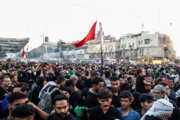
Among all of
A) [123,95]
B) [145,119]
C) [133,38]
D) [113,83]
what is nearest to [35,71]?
[113,83]

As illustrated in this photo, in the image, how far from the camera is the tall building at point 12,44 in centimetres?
7469

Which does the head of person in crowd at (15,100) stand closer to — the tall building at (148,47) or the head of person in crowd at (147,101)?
the head of person in crowd at (147,101)

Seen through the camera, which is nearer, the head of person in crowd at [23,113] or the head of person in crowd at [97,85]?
the head of person in crowd at [23,113]

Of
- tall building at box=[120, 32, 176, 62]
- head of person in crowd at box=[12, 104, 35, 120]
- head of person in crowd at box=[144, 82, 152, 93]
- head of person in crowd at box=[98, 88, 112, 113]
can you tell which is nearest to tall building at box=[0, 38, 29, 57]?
tall building at box=[120, 32, 176, 62]

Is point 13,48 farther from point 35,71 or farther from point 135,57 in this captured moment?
point 35,71

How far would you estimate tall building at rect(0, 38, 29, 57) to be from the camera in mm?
74688

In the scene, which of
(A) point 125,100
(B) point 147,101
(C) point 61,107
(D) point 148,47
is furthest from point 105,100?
(D) point 148,47

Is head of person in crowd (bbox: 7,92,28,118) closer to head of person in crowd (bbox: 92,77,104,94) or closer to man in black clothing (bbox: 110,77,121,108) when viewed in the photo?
head of person in crowd (bbox: 92,77,104,94)

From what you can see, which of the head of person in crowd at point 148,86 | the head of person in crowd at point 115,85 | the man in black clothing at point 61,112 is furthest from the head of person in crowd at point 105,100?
the head of person in crowd at point 148,86

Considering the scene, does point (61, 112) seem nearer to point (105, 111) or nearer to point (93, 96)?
point (105, 111)

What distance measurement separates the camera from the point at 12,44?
249 feet

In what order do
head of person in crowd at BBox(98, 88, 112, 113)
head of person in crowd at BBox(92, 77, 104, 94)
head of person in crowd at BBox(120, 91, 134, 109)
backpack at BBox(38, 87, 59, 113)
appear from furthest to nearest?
head of person in crowd at BBox(92, 77, 104, 94), backpack at BBox(38, 87, 59, 113), head of person in crowd at BBox(120, 91, 134, 109), head of person in crowd at BBox(98, 88, 112, 113)

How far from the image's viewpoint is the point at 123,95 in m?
3.64

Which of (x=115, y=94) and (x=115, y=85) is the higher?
(x=115, y=85)
